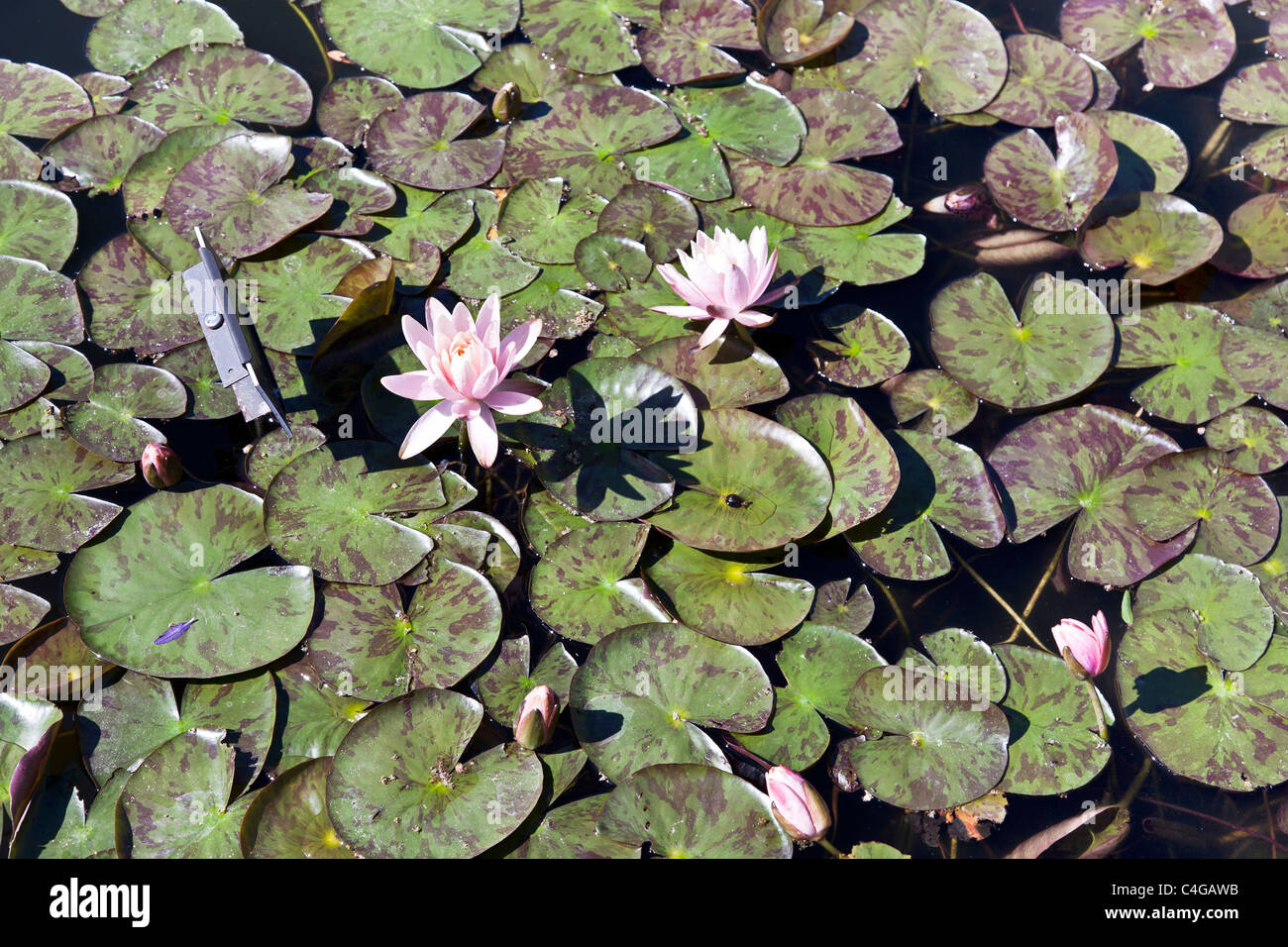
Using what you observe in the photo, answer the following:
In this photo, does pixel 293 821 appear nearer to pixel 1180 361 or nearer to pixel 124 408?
pixel 124 408

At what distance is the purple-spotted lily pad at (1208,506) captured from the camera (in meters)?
3.64

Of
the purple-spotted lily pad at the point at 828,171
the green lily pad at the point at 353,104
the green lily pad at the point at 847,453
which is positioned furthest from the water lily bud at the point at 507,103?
the green lily pad at the point at 847,453

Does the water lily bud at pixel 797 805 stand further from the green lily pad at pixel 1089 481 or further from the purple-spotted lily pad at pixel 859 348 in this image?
the purple-spotted lily pad at pixel 859 348

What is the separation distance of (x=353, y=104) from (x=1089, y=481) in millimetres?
4238

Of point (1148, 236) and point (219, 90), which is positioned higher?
point (1148, 236)

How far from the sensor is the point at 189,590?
3350 mm

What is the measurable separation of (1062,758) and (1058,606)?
679 mm

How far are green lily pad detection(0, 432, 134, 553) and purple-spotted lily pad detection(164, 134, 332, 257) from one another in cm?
120

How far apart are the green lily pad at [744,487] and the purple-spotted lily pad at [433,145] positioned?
1958 mm

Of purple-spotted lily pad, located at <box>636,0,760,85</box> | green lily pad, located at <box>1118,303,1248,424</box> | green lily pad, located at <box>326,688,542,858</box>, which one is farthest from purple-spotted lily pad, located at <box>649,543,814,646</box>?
purple-spotted lily pad, located at <box>636,0,760,85</box>

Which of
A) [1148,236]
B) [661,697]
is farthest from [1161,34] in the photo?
[661,697]

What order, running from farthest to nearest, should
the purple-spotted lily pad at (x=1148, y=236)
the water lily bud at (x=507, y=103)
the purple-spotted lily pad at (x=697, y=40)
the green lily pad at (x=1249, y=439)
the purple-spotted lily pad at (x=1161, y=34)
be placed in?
the purple-spotted lily pad at (x=1161, y=34), the purple-spotted lily pad at (x=697, y=40), the water lily bud at (x=507, y=103), the purple-spotted lily pad at (x=1148, y=236), the green lily pad at (x=1249, y=439)

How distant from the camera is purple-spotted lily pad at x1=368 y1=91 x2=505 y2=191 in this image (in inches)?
176
